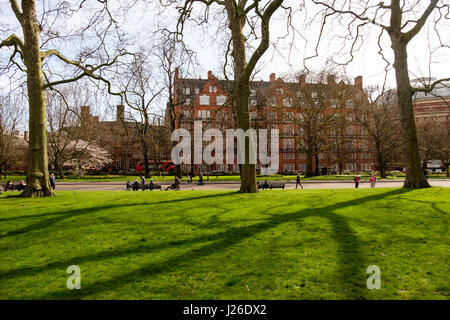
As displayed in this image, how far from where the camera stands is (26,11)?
12.9m

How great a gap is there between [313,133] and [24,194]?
3595 centimetres

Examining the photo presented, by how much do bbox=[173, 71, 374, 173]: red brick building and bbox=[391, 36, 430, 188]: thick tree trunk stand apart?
26.9 metres

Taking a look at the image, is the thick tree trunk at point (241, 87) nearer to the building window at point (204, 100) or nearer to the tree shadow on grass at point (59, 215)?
the tree shadow on grass at point (59, 215)

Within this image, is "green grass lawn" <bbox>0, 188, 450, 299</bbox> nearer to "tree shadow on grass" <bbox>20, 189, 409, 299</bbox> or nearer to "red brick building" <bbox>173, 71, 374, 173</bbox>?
"tree shadow on grass" <bbox>20, 189, 409, 299</bbox>

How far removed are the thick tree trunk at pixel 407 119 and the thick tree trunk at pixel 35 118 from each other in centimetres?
1571

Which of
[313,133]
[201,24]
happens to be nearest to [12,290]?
[201,24]

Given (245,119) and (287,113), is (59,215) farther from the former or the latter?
(287,113)

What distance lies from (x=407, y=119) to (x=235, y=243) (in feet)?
35.0

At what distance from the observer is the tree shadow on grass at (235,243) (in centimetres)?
442

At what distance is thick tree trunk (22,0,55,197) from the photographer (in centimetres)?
1297
